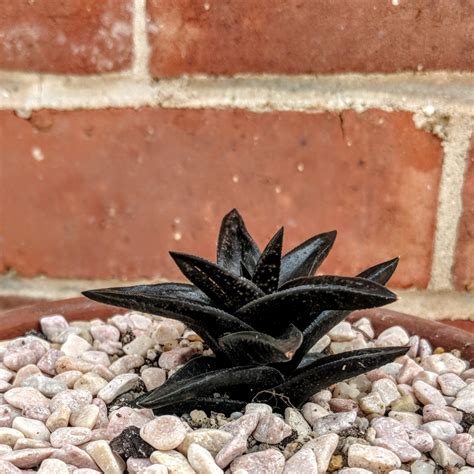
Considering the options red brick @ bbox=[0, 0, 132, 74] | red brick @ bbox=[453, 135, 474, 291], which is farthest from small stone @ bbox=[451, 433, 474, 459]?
red brick @ bbox=[0, 0, 132, 74]

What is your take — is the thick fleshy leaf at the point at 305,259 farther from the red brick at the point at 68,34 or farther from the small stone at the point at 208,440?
the red brick at the point at 68,34

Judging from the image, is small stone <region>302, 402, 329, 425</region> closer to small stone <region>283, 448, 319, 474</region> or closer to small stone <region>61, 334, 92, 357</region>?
small stone <region>283, 448, 319, 474</region>

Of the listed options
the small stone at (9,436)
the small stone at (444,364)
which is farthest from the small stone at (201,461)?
the small stone at (444,364)

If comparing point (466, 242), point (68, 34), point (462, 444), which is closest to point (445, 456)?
point (462, 444)

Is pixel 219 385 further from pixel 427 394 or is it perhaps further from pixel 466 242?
pixel 466 242

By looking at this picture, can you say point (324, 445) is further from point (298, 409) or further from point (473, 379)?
point (473, 379)

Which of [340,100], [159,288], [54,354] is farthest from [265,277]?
[340,100]
